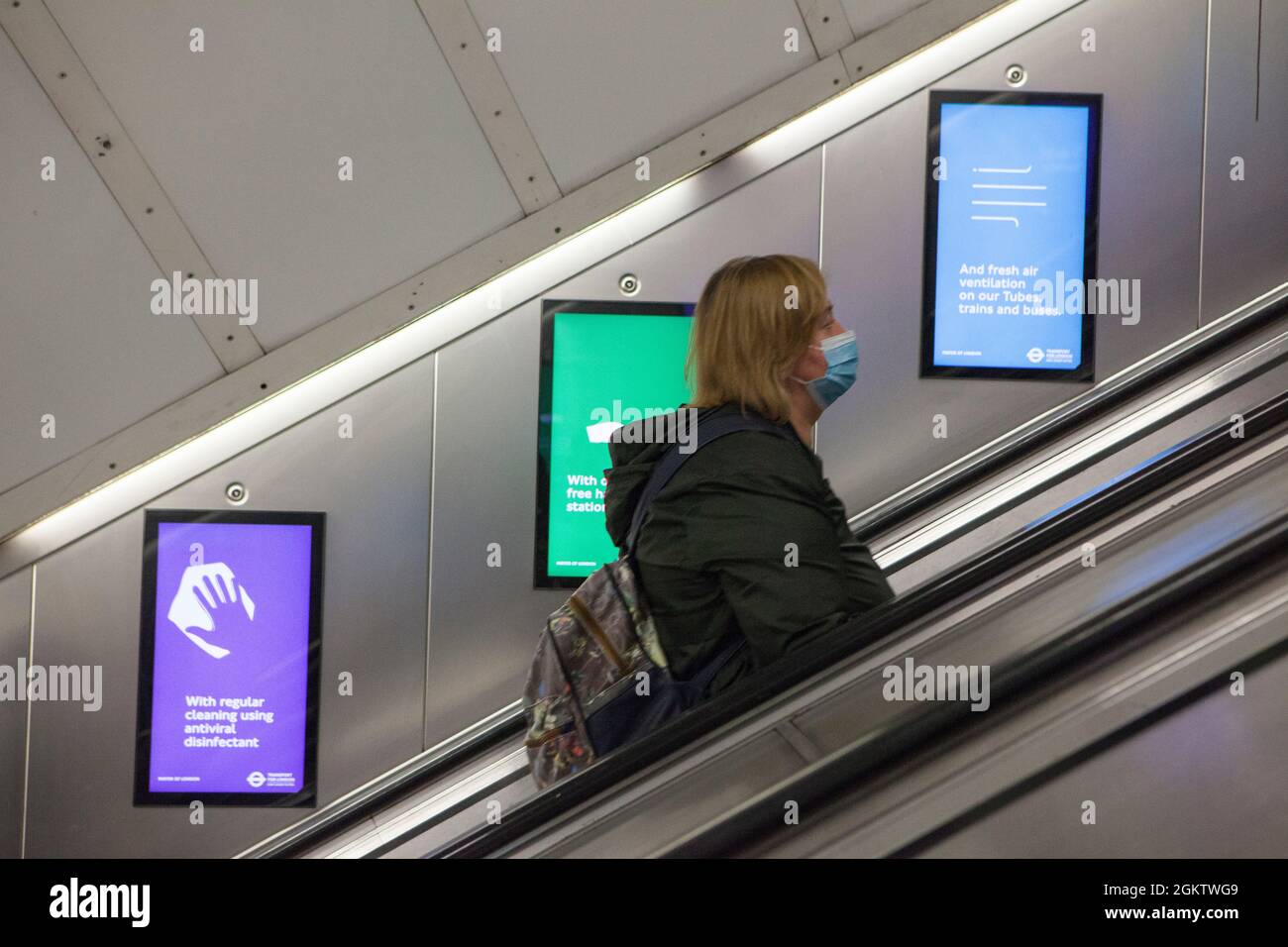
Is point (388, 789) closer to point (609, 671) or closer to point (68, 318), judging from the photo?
point (68, 318)

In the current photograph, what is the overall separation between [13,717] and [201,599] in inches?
31.4

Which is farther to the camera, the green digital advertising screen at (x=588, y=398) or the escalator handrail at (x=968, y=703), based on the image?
the green digital advertising screen at (x=588, y=398)

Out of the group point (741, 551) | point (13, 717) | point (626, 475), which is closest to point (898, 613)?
point (741, 551)

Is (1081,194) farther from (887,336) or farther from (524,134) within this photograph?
(524,134)

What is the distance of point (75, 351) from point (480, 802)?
230cm

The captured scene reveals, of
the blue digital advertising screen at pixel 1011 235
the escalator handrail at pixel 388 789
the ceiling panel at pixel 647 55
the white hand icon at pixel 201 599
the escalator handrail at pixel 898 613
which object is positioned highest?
the ceiling panel at pixel 647 55

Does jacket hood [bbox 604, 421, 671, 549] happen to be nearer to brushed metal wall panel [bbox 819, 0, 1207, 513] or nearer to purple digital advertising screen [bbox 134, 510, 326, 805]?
brushed metal wall panel [bbox 819, 0, 1207, 513]

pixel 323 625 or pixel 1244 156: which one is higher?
pixel 1244 156

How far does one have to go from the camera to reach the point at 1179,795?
1.32 meters

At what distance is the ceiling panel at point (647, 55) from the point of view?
454 cm

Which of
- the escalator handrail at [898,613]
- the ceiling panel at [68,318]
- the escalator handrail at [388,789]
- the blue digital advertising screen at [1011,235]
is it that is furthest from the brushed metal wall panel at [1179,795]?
the ceiling panel at [68,318]

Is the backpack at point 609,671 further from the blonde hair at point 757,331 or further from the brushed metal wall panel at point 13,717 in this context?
the brushed metal wall panel at point 13,717

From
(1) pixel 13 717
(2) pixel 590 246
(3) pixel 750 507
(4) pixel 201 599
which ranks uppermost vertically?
(2) pixel 590 246

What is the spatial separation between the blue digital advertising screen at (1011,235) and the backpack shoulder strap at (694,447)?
2.69m
